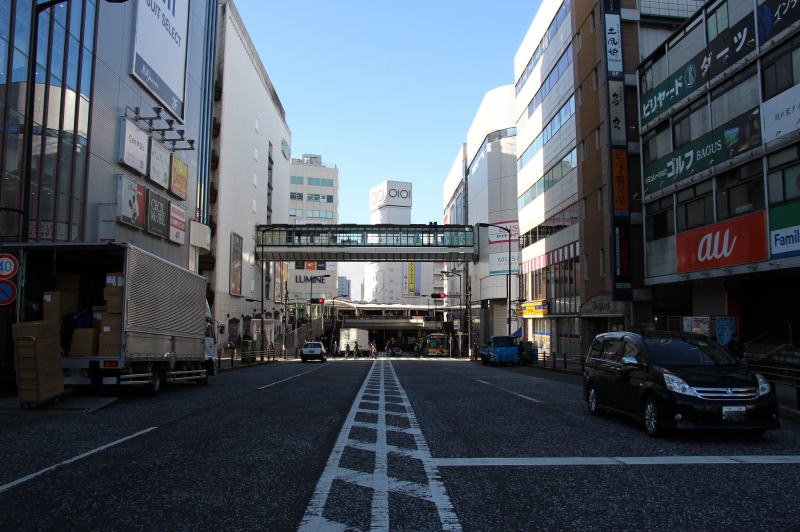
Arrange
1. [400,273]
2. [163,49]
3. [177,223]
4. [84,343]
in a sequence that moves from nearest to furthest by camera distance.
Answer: [84,343] → [163,49] → [177,223] → [400,273]

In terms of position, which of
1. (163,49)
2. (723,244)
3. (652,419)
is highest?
(163,49)

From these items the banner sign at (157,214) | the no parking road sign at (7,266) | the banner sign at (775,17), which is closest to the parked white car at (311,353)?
the banner sign at (157,214)

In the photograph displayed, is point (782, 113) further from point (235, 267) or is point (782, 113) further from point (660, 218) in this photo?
point (235, 267)

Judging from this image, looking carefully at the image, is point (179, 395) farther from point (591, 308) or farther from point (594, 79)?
point (594, 79)

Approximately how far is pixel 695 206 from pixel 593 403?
16.7 metres

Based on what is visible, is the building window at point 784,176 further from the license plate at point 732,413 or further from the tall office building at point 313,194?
the tall office building at point 313,194

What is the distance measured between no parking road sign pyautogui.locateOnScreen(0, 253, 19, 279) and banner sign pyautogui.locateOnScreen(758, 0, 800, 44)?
2260cm

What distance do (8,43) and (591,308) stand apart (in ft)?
103

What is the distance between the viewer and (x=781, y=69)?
19.6 m

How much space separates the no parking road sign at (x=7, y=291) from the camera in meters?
12.4

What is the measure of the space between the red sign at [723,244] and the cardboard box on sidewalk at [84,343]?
20.4 metres

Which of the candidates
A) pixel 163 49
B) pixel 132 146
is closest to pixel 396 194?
pixel 163 49

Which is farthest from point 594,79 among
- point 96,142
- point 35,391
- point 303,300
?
point 303,300

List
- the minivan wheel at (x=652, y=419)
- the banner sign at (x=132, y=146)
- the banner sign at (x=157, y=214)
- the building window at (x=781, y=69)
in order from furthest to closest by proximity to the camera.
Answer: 1. the banner sign at (x=157, y=214)
2. the banner sign at (x=132, y=146)
3. the building window at (x=781, y=69)
4. the minivan wheel at (x=652, y=419)
